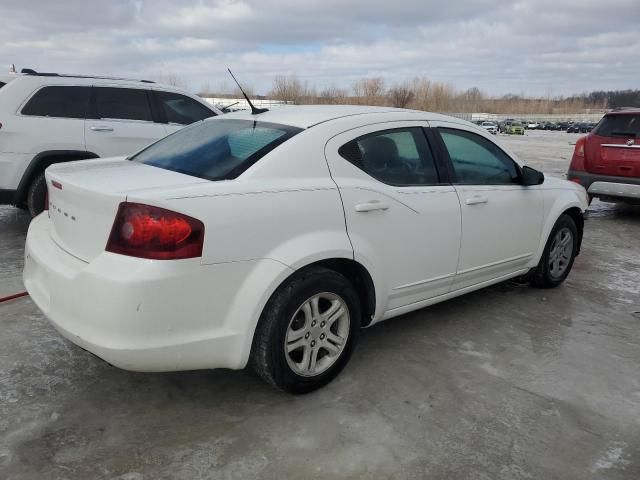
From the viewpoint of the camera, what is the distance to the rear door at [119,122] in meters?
6.36

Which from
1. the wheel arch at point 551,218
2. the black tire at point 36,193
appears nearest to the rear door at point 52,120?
the black tire at point 36,193

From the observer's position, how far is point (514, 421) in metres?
2.90

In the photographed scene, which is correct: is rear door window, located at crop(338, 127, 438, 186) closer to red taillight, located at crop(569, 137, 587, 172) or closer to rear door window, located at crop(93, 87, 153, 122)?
rear door window, located at crop(93, 87, 153, 122)

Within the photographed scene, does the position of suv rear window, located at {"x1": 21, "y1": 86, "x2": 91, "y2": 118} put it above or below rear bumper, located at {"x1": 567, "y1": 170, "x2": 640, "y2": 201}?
above

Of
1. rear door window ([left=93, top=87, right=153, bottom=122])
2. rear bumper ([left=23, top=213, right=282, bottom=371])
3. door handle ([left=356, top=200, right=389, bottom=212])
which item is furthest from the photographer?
rear door window ([left=93, top=87, right=153, bottom=122])

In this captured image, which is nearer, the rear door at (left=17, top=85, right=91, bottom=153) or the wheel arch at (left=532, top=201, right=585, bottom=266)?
the wheel arch at (left=532, top=201, right=585, bottom=266)

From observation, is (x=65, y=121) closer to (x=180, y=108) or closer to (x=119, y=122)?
(x=119, y=122)

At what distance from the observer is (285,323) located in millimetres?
2814

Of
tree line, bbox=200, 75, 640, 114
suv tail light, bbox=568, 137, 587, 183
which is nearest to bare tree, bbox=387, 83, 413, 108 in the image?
tree line, bbox=200, 75, 640, 114

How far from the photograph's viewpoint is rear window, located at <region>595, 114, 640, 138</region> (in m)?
8.17

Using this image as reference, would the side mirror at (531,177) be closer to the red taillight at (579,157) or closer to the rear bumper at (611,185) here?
the rear bumper at (611,185)

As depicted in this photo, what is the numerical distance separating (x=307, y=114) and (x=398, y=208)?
81 centimetres

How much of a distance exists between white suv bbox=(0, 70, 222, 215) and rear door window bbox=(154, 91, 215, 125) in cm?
1

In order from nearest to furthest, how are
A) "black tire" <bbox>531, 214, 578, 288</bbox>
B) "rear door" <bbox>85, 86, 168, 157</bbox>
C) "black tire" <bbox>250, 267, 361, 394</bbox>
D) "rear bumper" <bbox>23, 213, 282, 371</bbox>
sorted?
"rear bumper" <bbox>23, 213, 282, 371</bbox>
"black tire" <bbox>250, 267, 361, 394</bbox>
"black tire" <bbox>531, 214, 578, 288</bbox>
"rear door" <bbox>85, 86, 168, 157</bbox>
